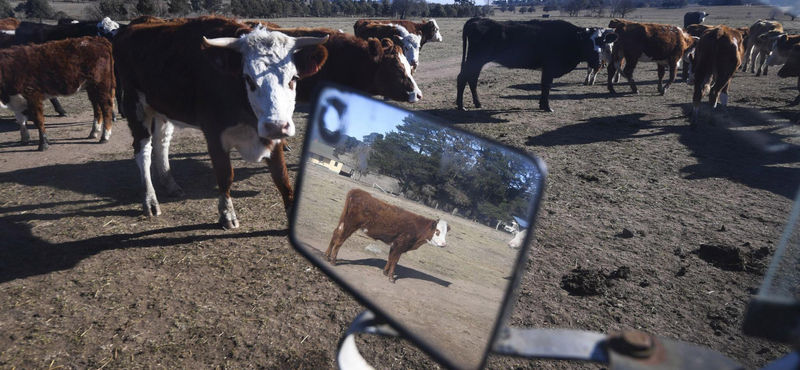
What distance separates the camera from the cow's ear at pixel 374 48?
6047 mm

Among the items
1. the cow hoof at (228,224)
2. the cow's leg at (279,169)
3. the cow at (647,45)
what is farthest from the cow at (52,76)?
the cow at (647,45)

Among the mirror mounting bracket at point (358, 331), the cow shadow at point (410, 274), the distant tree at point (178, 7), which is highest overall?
the distant tree at point (178, 7)

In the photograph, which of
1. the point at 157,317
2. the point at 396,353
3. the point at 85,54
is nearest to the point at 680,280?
the point at 396,353

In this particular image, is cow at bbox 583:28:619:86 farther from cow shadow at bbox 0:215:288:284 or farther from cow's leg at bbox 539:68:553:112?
cow shadow at bbox 0:215:288:284

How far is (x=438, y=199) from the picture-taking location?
1354mm

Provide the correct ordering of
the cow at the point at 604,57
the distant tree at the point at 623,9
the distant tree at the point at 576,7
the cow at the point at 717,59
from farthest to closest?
the distant tree at the point at 576,7, the distant tree at the point at 623,9, the cow at the point at 604,57, the cow at the point at 717,59

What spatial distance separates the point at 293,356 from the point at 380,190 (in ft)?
6.34

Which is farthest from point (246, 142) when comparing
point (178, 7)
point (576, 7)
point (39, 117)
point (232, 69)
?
point (576, 7)

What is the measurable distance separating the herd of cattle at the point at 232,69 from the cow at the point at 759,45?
7.87m

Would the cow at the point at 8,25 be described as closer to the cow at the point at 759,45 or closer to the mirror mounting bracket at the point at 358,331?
the mirror mounting bracket at the point at 358,331

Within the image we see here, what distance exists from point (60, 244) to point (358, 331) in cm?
435

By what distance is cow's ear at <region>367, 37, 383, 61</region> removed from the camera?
19.8 ft

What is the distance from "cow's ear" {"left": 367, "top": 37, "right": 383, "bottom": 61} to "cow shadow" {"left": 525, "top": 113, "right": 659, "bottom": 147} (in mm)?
3435

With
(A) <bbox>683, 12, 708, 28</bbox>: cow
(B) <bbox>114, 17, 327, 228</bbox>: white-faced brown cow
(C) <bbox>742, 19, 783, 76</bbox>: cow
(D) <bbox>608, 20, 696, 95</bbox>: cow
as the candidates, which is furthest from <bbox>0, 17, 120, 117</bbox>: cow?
(A) <bbox>683, 12, 708, 28</bbox>: cow
